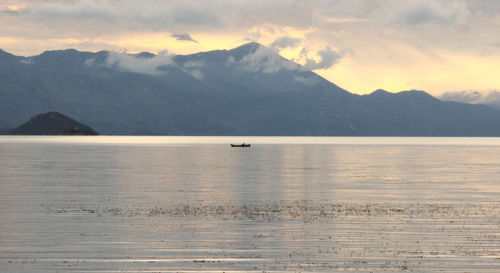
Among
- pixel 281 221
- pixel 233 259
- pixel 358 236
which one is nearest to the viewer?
pixel 233 259

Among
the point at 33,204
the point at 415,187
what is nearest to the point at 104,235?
the point at 33,204

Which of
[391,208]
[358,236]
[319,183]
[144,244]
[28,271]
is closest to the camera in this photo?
[28,271]

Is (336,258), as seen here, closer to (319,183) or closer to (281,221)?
(281,221)

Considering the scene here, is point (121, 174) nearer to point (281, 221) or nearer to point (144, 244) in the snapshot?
point (281, 221)

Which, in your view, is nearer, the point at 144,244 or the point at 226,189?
the point at 144,244

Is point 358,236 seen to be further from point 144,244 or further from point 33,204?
point 33,204

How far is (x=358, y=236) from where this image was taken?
146ft

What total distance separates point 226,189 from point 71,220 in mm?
30601

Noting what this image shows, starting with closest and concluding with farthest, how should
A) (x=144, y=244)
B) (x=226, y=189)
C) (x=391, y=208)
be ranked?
1. (x=144, y=244)
2. (x=391, y=208)
3. (x=226, y=189)

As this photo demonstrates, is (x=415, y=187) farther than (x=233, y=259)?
Yes

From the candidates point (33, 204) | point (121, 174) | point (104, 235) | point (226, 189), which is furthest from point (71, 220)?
point (121, 174)

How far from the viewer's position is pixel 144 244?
136ft

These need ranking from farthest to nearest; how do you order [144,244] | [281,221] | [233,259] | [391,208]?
[391,208], [281,221], [144,244], [233,259]

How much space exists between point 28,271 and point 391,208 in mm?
35392
